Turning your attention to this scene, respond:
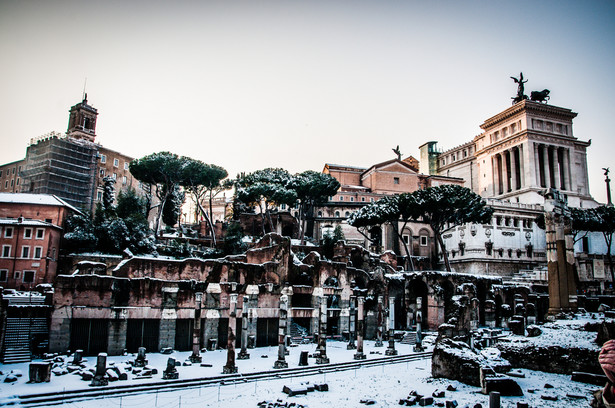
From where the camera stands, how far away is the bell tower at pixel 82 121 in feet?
229

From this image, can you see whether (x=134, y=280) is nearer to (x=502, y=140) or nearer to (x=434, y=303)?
(x=434, y=303)

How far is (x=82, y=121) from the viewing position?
233ft

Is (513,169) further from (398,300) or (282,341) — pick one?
(282,341)

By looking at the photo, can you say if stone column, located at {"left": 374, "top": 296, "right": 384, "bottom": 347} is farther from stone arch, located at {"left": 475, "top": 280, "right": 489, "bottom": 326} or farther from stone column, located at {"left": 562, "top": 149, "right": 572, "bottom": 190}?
stone column, located at {"left": 562, "top": 149, "right": 572, "bottom": 190}

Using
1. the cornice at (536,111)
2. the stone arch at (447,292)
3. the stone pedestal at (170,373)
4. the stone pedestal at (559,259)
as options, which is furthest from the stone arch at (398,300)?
the cornice at (536,111)

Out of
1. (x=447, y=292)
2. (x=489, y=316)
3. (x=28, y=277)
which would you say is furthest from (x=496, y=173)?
(x=28, y=277)

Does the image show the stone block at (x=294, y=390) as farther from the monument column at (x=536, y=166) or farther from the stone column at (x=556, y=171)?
the stone column at (x=556, y=171)

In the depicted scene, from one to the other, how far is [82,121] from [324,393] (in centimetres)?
6599

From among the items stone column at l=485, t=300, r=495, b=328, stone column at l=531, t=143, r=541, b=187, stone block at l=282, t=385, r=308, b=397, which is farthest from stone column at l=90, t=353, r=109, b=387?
stone column at l=531, t=143, r=541, b=187

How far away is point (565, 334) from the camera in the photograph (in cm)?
2280

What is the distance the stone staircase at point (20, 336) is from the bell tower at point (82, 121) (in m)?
51.8

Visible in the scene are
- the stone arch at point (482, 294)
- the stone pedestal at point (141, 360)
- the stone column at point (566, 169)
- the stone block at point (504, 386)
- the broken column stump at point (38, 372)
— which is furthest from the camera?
the stone column at point (566, 169)

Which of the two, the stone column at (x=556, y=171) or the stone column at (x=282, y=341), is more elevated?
the stone column at (x=556, y=171)

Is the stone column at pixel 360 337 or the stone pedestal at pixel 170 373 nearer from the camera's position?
the stone pedestal at pixel 170 373
